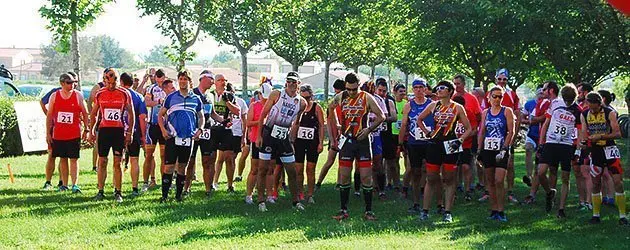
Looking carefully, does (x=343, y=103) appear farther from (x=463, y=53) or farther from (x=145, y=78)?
(x=463, y=53)

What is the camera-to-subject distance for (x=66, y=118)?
12398 mm

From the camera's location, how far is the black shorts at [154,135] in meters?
13.0

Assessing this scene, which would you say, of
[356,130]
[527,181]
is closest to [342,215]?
[356,130]

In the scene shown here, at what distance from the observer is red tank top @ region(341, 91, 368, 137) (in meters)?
10.5

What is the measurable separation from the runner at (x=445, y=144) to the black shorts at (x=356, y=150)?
0.76 meters

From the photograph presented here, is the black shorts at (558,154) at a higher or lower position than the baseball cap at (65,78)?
lower

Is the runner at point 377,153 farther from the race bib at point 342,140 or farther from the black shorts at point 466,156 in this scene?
the race bib at point 342,140

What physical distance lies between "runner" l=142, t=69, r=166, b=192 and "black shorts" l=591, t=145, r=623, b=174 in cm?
593

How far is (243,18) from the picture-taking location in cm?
4419

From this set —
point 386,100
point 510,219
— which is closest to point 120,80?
point 386,100

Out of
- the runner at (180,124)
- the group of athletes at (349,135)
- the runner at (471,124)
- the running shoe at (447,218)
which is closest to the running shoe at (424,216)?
the group of athletes at (349,135)

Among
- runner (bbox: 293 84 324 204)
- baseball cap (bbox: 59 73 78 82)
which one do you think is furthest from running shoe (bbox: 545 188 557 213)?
baseball cap (bbox: 59 73 78 82)

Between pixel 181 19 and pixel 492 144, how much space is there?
19.6 m

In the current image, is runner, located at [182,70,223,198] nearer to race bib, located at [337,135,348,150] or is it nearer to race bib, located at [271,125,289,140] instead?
race bib, located at [271,125,289,140]
